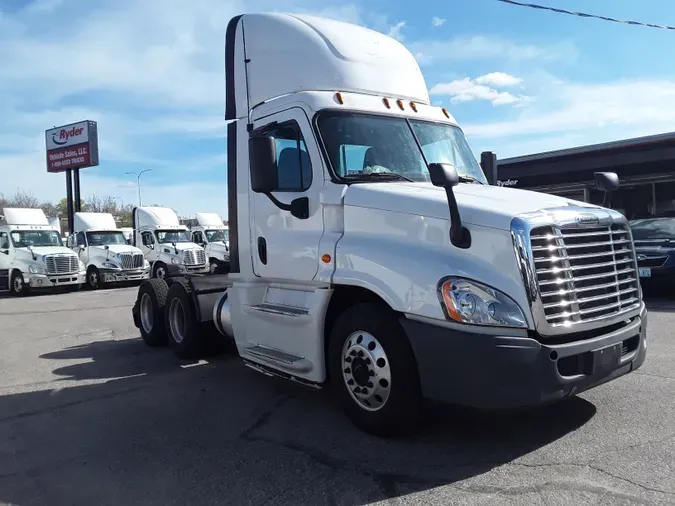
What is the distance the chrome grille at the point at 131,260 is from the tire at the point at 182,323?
14.4 meters

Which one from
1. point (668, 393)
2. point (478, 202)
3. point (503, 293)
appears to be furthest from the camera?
point (668, 393)

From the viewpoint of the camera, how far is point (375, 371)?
4137 millimetres

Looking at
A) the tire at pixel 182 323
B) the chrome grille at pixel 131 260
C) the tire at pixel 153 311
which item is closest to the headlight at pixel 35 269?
the chrome grille at pixel 131 260

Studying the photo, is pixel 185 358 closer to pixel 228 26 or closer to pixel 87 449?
pixel 87 449

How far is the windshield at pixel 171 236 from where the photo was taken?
23656 mm

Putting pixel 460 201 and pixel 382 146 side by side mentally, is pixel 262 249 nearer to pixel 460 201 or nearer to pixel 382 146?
pixel 382 146

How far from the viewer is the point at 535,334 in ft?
11.9

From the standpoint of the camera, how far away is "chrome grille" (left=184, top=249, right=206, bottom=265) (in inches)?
880

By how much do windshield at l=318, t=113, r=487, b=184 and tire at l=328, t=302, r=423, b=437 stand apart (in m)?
1.22

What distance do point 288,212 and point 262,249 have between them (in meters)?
0.57

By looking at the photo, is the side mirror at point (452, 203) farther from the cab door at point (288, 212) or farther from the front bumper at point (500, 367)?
the cab door at point (288, 212)

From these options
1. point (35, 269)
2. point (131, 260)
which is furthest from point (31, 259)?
point (131, 260)

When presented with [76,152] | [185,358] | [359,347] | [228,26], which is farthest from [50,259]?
[76,152]

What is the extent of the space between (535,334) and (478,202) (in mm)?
995
